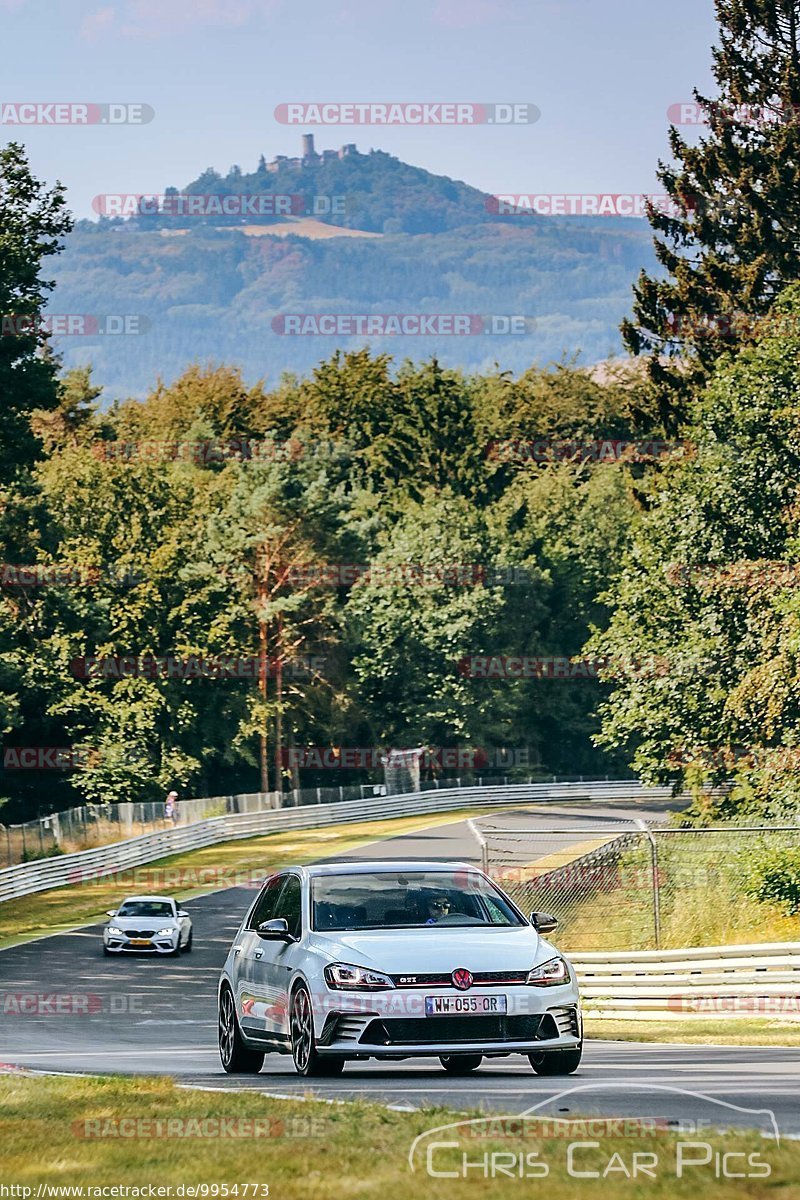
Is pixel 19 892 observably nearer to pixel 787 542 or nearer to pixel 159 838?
pixel 159 838

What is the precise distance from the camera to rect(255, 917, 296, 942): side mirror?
1364 centimetres

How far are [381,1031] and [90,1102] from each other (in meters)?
1.98

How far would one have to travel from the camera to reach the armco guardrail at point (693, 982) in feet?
71.1

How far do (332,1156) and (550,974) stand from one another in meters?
4.56

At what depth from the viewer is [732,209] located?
55594 millimetres

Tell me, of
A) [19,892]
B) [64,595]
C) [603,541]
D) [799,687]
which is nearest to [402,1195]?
[799,687]

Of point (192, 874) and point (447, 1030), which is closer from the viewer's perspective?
point (447, 1030)

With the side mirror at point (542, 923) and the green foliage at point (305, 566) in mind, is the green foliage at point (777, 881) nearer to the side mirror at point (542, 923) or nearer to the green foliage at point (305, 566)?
the side mirror at point (542, 923)

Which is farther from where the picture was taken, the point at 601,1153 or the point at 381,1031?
the point at 381,1031

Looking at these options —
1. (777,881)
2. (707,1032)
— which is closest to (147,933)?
(777,881)

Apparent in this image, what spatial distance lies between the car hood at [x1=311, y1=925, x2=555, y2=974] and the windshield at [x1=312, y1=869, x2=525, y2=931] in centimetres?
25

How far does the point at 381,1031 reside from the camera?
12.6 m

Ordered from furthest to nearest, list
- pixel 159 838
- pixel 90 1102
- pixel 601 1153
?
pixel 159 838 → pixel 90 1102 → pixel 601 1153

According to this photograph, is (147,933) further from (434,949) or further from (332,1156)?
(332,1156)
